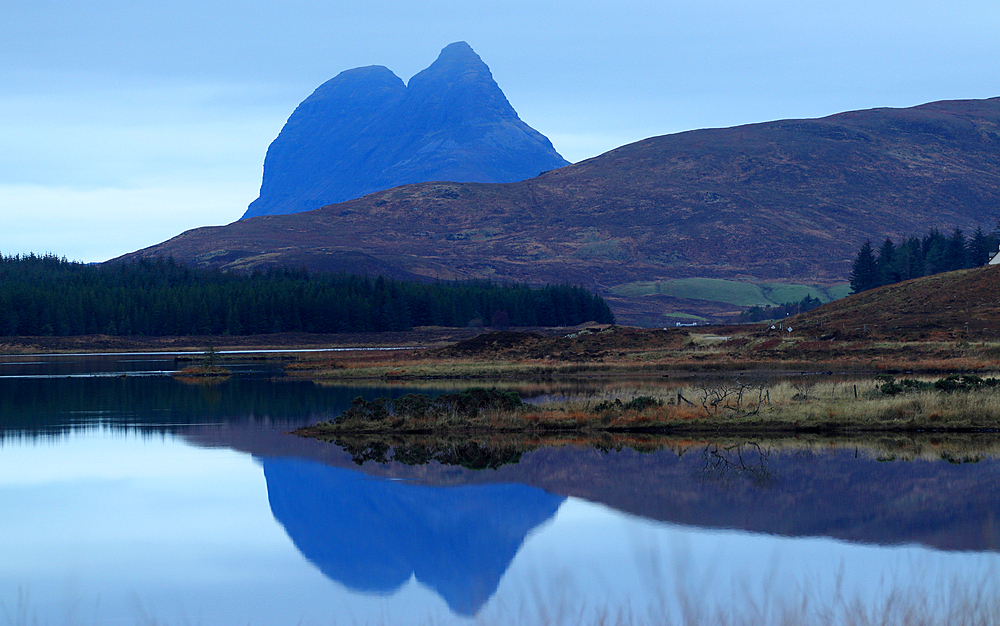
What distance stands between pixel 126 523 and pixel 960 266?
14625cm

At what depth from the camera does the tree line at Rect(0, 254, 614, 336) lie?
156250 mm

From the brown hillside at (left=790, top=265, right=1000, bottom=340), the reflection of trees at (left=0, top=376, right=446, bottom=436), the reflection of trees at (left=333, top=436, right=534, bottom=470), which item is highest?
the brown hillside at (left=790, top=265, right=1000, bottom=340)

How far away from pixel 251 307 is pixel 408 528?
144m

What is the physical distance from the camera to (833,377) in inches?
2264

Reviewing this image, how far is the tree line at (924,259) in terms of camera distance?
147500 mm

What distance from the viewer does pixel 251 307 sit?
525 feet

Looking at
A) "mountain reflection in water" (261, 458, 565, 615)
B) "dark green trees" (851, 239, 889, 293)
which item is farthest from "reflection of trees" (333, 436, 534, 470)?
"dark green trees" (851, 239, 889, 293)

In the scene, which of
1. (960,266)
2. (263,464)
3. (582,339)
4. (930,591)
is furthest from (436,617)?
(960,266)

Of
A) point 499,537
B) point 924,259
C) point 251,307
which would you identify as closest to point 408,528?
point 499,537

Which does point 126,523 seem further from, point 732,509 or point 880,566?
point 880,566

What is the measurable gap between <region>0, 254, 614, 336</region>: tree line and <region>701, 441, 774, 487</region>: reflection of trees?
132952 mm

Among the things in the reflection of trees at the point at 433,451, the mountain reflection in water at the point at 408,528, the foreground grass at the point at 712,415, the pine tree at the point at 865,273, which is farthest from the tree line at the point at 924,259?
the mountain reflection in water at the point at 408,528

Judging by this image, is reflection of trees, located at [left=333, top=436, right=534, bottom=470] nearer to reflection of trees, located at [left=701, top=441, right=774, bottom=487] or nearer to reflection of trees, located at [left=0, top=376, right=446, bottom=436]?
reflection of trees, located at [left=701, top=441, right=774, bottom=487]

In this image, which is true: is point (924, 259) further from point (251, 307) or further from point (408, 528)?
point (408, 528)
